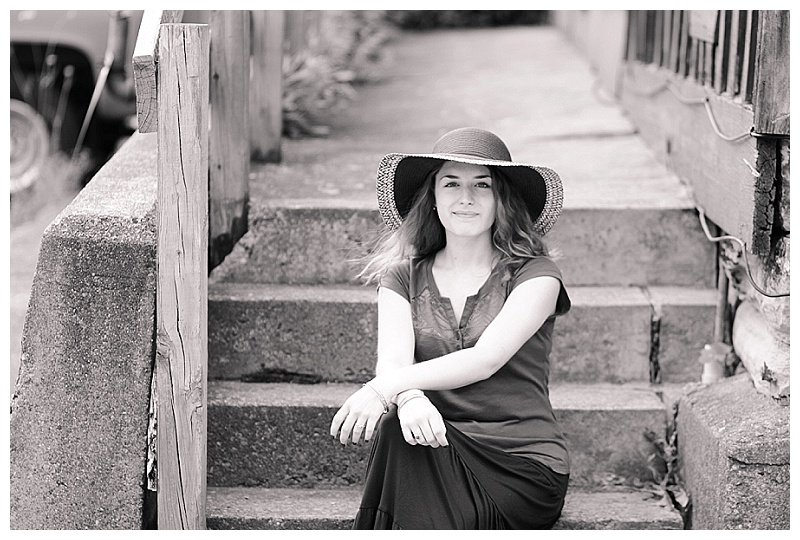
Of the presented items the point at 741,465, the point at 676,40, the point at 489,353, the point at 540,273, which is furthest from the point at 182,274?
the point at 676,40

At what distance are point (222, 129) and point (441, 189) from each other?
3.21 feet

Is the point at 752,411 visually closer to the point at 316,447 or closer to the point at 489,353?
the point at 489,353

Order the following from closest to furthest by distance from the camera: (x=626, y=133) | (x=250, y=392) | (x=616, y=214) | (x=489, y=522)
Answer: (x=489, y=522), (x=250, y=392), (x=616, y=214), (x=626, y=133)

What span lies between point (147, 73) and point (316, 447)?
4.05 feet

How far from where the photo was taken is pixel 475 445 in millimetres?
2529

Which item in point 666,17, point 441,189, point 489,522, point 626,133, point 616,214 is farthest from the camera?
point 626,133

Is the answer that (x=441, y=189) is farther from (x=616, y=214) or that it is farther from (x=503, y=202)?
(x=616, y=214)

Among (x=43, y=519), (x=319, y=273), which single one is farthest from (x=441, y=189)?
(x=43, y=519)

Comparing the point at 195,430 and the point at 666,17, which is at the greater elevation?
the point at 666,17

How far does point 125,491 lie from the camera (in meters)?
2.77

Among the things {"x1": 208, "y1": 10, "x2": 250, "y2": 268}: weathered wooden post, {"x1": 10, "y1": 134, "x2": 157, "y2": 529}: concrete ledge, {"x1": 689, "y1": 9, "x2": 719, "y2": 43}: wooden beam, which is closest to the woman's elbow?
{"x1": 10, "y1": 134, "x2": 157, "y2": 529}: concrete ledge

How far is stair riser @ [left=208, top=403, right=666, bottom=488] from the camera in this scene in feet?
10.0

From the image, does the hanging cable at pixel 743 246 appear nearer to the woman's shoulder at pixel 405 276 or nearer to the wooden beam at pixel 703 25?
the wooden beam at pixel 703 25

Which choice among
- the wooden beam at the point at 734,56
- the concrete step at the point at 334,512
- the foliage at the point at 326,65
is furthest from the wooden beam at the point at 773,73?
the foliage at the point at 326,65
